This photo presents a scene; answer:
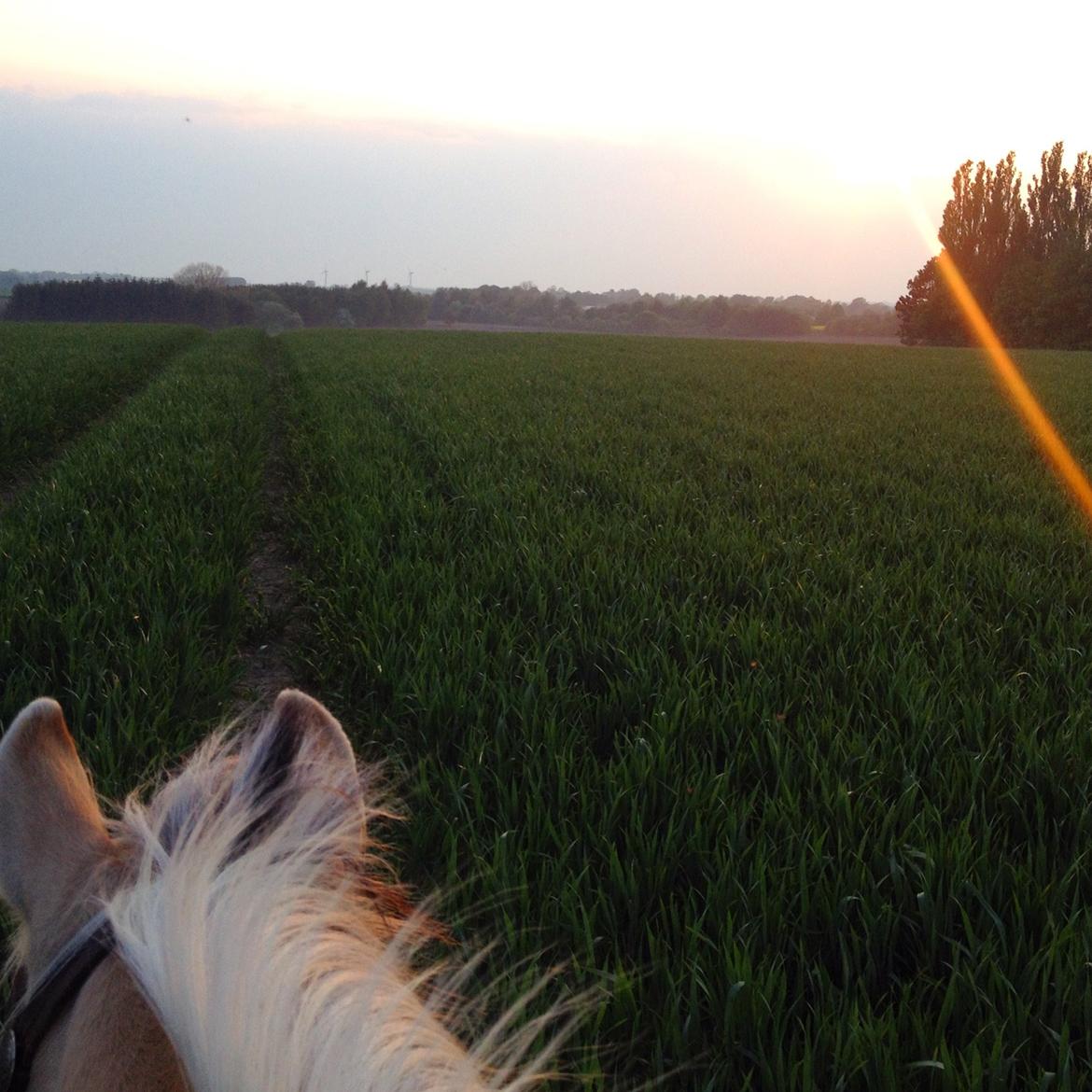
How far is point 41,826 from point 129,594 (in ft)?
11.4

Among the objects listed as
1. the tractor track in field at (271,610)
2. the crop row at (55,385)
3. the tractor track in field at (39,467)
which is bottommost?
the tractor track in field at (271,610)

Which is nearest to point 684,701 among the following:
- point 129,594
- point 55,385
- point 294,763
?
point 294,763

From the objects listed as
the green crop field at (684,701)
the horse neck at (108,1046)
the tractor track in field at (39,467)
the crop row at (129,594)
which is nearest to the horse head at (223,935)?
the horse neck at (108,1046)

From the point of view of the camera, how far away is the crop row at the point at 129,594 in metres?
2.92

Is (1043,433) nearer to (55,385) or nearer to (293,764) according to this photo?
(293,764)

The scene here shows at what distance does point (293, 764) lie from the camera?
30.4 inches

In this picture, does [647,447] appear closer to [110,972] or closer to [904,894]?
[904,894]

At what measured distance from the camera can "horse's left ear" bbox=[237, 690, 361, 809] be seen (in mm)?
755

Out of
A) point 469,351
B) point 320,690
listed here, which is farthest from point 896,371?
point 320,690

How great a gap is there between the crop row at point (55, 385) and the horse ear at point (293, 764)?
8623mm

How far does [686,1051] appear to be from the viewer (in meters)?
1.49

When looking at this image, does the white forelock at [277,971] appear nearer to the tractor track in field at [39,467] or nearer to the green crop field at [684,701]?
the green crop field at [684,701]

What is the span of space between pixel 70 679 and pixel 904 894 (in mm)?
2706

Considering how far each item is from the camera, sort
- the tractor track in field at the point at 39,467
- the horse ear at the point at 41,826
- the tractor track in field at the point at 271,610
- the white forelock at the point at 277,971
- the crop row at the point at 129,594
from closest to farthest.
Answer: the white forelock at the point at 277,971
the horse ear at the point at 41,826
the crop row at the point at 129,594
the tractor track in field at the point at 271,610
the tractor track in field at the point at 39,467
